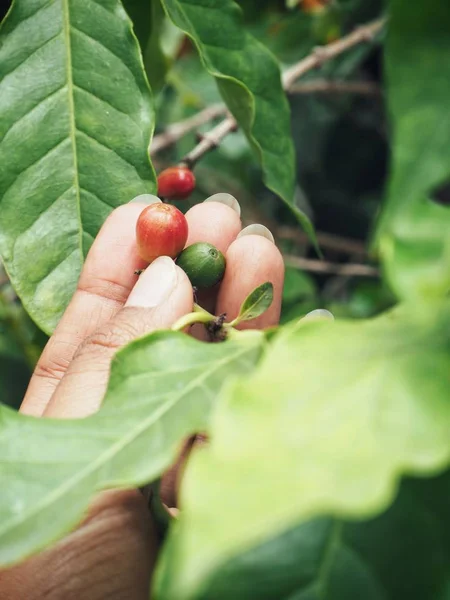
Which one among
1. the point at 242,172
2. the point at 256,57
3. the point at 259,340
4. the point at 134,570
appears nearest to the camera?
the point at 259,340

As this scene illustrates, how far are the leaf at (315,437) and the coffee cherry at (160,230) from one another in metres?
0.77

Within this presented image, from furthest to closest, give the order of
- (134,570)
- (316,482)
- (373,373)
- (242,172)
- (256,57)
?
(242,172) < (256,57) < (134,570) < (373,373) < (316,482)

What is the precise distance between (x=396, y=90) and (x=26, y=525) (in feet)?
2.08

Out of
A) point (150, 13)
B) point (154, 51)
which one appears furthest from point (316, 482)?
point (154, 51)

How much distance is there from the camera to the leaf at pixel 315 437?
1.44ft

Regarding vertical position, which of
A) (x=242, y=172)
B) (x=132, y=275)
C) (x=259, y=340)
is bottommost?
(x=242, y=172)

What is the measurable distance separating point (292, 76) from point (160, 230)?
A: 862 mm

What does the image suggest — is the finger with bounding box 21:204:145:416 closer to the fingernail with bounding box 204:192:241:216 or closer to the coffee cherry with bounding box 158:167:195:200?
the coffee cherry with bounding box 158:167:195:200

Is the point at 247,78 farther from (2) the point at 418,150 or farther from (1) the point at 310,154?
(1) the point at 310,154

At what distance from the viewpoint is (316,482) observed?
0.46m

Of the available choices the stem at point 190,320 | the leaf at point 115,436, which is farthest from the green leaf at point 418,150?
the stem at point 190,320

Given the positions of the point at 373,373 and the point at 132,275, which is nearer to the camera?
the point at 373,373

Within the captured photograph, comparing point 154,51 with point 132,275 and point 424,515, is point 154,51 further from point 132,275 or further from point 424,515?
point 424,515

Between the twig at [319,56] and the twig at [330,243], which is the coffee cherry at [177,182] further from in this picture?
the twig at [330,243]
